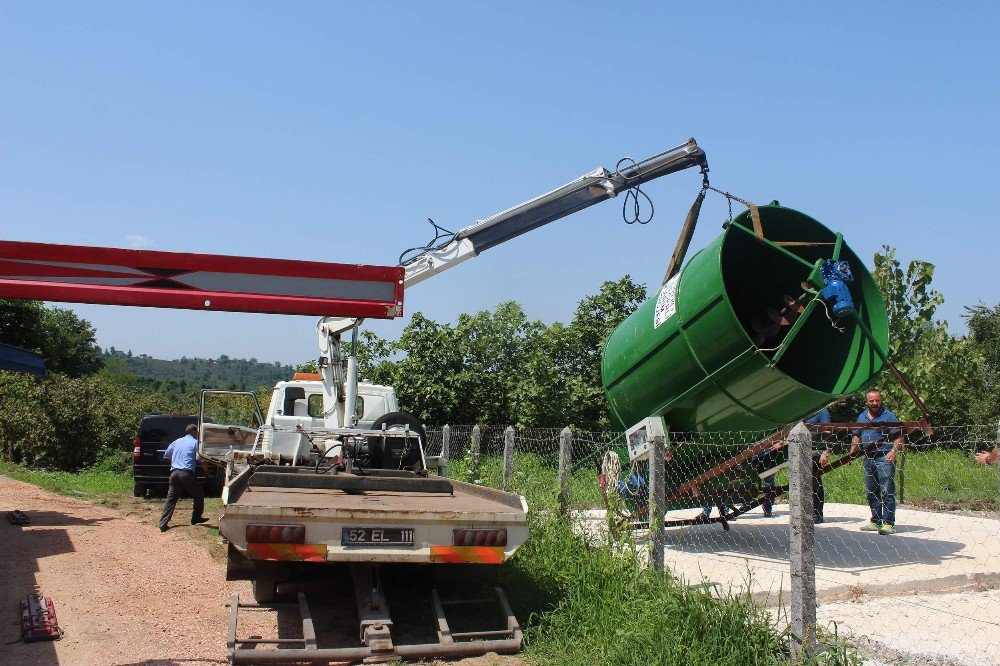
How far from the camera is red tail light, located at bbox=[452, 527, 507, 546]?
18.2 ft

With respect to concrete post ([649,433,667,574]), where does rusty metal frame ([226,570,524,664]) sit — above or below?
below

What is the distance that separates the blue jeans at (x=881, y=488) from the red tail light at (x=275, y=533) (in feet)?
19.9

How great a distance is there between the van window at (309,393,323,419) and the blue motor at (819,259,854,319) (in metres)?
6.96

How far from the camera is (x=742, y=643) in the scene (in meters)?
4.65

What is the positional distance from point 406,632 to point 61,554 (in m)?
4.87

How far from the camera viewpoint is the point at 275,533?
5164 millimetres

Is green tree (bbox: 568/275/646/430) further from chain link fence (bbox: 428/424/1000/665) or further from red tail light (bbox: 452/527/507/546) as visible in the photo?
red tail light (bbox: 452/527/507/546)

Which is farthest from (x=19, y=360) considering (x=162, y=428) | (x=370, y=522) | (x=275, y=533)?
(x=370, y=522)

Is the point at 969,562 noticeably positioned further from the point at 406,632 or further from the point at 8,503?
the point at 8,503

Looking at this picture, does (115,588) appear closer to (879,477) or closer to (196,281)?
(196,281)

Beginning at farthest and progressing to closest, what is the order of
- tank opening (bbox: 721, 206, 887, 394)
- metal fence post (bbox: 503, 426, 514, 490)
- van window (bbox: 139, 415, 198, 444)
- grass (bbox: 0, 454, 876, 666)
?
van window (bbox: 139, 415, 198, 444) < metal fence post (bbox: 503, 426, 514, 490) < tank opening (bbox: 721, 206, 887, 394) < grass (bbox: 0, 454, 876, 666)

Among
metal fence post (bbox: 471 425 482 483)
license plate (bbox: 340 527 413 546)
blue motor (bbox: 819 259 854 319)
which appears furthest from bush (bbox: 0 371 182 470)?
blue motor (bbox: 819 259 854 319)

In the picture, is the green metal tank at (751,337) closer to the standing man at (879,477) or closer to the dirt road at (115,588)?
the standing man at (879,477)

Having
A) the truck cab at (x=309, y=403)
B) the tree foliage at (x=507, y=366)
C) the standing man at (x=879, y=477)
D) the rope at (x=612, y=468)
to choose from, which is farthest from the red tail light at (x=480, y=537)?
the tree foliage at (x=507, y=366)
